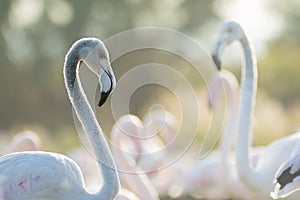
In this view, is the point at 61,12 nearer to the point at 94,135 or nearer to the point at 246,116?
the point at 246,116

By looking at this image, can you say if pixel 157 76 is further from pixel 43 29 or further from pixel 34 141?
pixel 34 141

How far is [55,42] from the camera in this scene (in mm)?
22281

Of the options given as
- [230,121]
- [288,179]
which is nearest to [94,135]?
[288,179]

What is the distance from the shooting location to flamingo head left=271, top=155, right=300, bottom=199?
5.37 meters

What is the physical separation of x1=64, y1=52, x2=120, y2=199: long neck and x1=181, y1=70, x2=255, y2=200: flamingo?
2761mm

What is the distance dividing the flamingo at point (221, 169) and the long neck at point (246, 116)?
3.96 feet

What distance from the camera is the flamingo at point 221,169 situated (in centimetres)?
775

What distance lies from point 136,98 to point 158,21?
3.96 meters

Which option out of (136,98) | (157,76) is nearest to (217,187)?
(157,76)

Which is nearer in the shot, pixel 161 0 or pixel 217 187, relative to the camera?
pixel 217 187

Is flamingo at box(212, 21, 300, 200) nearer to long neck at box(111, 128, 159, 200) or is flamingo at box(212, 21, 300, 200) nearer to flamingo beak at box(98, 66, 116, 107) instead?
long neck at box(111, 128, 159, 200)

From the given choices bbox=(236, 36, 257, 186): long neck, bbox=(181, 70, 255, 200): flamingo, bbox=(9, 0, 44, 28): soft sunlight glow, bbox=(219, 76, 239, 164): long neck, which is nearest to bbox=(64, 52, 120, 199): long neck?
bbox=(236, 36, 257, 186): long neck

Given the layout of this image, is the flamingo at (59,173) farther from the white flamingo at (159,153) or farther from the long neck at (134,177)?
the white flamingo at (159,153)

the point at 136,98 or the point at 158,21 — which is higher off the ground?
the point at 158,21
